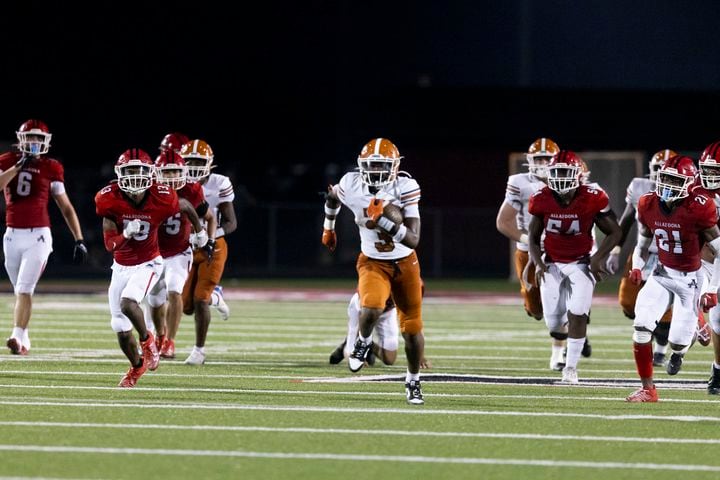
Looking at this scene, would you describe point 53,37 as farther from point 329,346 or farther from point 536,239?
point 536,239

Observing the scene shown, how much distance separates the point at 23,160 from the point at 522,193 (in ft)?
13.6

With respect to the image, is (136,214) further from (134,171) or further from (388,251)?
(388,251)

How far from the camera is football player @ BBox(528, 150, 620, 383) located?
11.4 metres

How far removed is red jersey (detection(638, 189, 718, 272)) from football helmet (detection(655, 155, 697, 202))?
0.35 ft

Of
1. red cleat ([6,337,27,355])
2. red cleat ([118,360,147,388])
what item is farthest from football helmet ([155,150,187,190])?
red cleat ([118,360,147,388])

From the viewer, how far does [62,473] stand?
6.83 m

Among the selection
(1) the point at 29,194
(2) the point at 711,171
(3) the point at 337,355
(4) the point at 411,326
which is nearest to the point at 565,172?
(2) the point at 711,171

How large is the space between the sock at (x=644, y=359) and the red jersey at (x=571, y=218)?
5.46 feet

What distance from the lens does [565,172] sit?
11.2 meters

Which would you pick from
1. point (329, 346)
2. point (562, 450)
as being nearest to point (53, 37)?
point (329, 346)

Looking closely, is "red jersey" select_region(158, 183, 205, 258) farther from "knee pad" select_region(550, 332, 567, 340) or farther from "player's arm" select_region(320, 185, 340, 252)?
"knee pad" select_region(550, 332, 567, 340)

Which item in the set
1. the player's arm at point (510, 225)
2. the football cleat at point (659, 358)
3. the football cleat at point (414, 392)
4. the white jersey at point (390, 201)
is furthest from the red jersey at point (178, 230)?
the football cleat at point (659, 358)

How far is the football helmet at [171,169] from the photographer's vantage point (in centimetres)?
1209

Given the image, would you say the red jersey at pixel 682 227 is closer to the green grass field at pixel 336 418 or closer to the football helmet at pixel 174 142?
the green grass field at pixel 336 418
